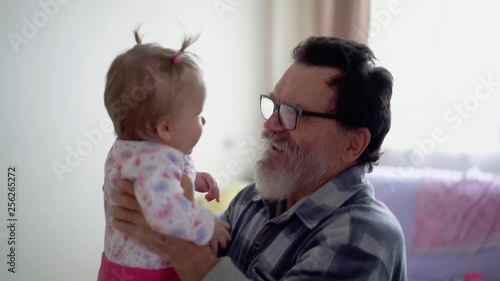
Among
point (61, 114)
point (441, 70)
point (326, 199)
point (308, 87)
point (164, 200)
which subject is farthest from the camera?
point (441, 70)

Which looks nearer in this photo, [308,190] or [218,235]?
[218,235]

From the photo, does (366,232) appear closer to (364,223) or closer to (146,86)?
(364,223)

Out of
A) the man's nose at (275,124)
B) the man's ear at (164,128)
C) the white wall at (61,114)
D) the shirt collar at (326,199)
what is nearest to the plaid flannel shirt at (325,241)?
the shirt collar at (326,199)

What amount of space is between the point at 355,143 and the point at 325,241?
14.0 inches

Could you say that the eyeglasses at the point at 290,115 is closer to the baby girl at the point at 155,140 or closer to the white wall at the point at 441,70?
the baby girl at the point at 155,140

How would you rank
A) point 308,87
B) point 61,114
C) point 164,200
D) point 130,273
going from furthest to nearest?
point 61,114 → point 308,87 → point 130,273 → point 164,200

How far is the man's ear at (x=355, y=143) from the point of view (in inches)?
53.0

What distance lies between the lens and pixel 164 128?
1010 millimetres

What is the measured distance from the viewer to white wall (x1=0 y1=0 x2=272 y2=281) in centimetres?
193

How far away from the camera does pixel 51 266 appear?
210cm

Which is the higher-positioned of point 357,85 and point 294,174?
point 357,85

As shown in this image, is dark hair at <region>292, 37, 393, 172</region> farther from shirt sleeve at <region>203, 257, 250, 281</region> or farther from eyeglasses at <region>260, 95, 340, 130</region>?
shirt sleeve at <region>203, 257, 250, 281</region>

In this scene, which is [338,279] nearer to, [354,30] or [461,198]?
[461,198]

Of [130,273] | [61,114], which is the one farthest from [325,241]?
[61,114]
